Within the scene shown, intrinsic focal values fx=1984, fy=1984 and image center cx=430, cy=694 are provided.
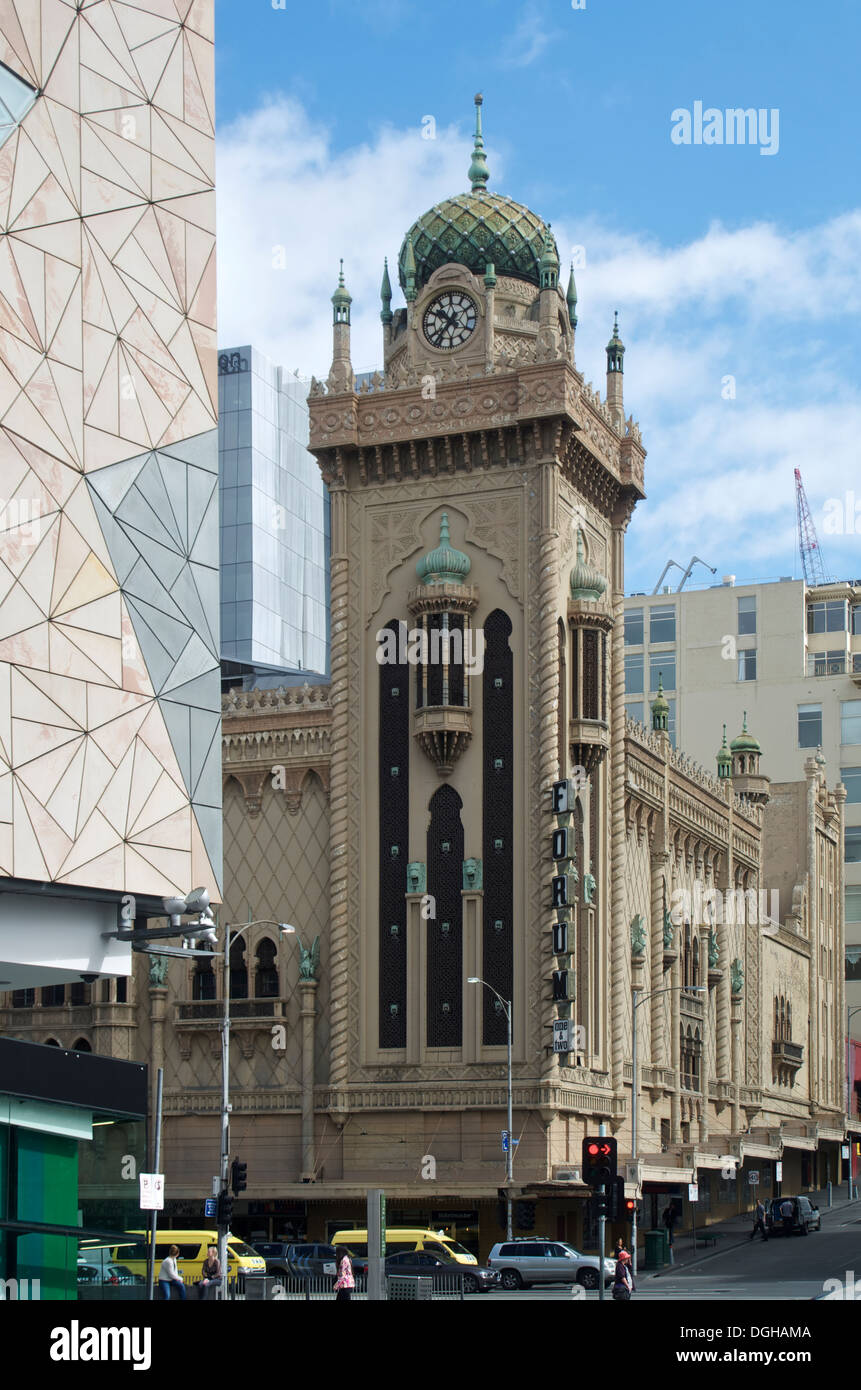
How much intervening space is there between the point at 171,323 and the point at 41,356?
3.50m

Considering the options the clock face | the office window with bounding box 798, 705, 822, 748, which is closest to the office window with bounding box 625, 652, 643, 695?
the office window with bounding box 798, 705, 822, 748

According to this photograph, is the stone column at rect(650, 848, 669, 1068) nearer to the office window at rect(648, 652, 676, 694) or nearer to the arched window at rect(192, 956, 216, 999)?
the arched window at rect(192, 956, 216, 999)

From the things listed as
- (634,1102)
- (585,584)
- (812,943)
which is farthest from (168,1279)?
(812,943)

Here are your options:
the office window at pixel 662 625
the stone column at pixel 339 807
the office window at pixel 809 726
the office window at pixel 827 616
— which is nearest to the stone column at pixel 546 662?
the stone column at pixel 339 807

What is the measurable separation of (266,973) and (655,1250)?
1638 centimetres

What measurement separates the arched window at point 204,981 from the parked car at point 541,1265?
17.1 metres

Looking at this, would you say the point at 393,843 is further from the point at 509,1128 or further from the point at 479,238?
the point at 479,238

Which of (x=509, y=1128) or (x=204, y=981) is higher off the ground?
(x=204, y=981)

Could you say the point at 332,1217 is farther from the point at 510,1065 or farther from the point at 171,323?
the point at 171,323

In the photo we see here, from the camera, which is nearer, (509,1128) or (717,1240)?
(509,1128)

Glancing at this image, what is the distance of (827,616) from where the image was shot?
138 metres

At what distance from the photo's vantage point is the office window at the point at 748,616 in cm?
13625

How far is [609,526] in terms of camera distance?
75562mm

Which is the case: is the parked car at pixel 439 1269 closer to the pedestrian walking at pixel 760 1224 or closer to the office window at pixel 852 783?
the pedestrian walking at pixel 760 1224
